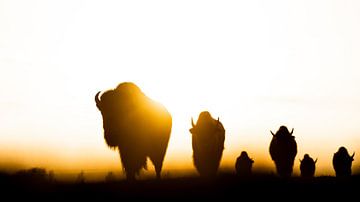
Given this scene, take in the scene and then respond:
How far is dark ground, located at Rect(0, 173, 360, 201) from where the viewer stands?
1386cm

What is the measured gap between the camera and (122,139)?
21.8 metres

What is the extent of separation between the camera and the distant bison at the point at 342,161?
34156 mm

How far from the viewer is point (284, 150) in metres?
32.4

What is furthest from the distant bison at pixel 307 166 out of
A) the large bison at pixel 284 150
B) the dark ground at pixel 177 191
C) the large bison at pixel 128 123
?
the dark ground at pixel 177 191

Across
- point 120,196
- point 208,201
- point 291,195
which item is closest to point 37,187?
point 120,196

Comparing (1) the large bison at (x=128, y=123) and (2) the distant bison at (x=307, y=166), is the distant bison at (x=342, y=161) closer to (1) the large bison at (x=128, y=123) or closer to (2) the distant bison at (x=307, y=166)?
(2) the distant bison at (x=307, y=166)

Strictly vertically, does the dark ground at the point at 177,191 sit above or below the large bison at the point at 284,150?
below

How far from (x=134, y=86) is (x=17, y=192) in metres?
8.76

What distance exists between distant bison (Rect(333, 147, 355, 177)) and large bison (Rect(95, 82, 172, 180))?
46.6 feet

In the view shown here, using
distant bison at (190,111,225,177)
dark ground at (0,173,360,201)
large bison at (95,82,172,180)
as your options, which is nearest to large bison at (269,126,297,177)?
distant bison at (190,111,225,177)

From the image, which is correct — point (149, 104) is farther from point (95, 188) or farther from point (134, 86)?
point (95, 188)

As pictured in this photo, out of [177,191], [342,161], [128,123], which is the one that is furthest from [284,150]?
[177,191]

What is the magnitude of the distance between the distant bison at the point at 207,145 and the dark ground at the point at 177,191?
10629 millimetres

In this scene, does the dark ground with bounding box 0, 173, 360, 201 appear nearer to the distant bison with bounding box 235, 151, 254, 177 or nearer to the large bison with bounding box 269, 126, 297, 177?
the large bison with bounding box 269, 126, 297, 177
